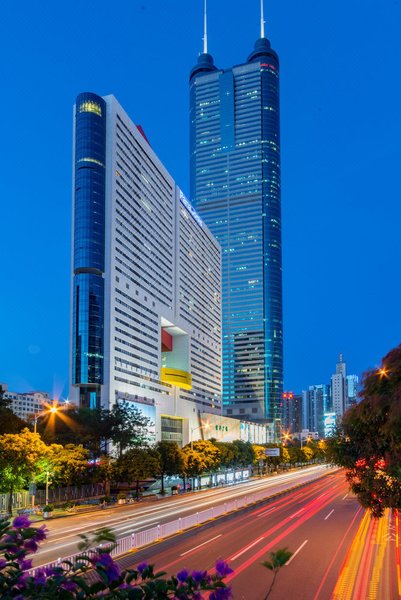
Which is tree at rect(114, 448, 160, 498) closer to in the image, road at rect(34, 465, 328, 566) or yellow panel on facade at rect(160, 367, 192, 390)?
road at rect(34, 465, 328, 566)

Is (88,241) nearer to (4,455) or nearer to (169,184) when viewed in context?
(169,184)

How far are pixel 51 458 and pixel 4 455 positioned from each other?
28.2ft

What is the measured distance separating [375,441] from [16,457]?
36.1 metres

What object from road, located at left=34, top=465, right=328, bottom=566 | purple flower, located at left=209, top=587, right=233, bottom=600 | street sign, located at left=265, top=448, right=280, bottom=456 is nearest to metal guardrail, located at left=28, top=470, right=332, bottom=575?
road, located at left=34, top=465, right=328, bottom=566

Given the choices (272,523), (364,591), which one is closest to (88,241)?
(272,523)

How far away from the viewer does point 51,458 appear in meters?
58.9

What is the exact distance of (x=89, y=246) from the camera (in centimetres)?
13812

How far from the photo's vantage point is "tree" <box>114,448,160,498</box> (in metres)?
73.1

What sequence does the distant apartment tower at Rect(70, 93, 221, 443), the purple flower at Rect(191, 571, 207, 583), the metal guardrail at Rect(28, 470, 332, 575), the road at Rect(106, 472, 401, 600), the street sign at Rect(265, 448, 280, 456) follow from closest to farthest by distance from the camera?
the purple flower at Rect(191, 571, 207, 583)
the road at Rect(106, 472, 401, 600)
the metal guardrail at Rect(28, 470, 332, 575)
the street sign at Rect(265, 448, 280, 456)
the distant apartment tower at Rect(70, 93, 221, 443)

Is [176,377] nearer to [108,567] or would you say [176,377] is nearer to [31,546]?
[31,546]

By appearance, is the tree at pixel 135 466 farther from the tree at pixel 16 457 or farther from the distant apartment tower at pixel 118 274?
the distant apartment tower at pixel 118 274

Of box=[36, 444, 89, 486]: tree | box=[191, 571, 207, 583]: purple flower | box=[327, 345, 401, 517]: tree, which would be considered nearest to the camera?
box=[191, 571, 207, 583]: purple flower

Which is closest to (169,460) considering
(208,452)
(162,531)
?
(208,452)

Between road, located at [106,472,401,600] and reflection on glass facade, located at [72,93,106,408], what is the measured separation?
8206cm
